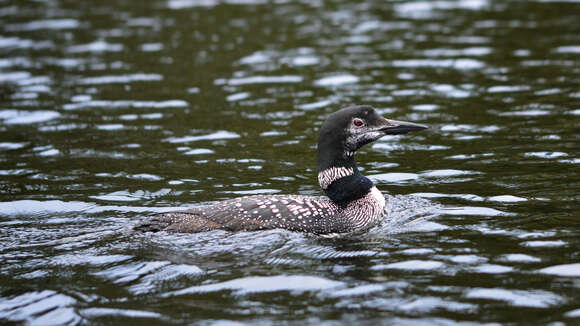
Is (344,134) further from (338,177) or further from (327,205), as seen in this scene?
(327,205)

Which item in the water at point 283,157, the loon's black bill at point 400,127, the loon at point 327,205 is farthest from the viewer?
the loon's black bill at point 400,127

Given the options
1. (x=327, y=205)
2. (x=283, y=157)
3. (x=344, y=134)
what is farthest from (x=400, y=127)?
(x=283, y=157)

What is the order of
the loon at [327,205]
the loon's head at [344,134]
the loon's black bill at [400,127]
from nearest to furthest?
1. the loon at [327,205]
2. the loon's head at [344,134]
3. the loon's black bill at [400,127]

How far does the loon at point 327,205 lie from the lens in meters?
6.86

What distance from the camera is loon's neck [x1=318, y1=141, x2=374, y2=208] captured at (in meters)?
7.44

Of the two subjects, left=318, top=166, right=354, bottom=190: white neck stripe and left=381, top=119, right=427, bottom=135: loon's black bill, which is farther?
left=381, top=119, right=427, bottom=135: loon's black bill

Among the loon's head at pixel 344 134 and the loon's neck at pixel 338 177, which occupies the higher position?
the loon's head at pixel 344 134

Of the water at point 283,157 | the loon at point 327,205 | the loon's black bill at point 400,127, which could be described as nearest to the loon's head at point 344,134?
the loon at point 327,205

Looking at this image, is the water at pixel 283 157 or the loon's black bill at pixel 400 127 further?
the loon's black bill at pixel 400 127

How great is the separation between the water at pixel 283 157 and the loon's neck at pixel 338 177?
47 cm

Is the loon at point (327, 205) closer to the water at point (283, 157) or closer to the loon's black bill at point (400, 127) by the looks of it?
the loon's black bill at point (400, 127)

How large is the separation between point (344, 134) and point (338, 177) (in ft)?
1.39

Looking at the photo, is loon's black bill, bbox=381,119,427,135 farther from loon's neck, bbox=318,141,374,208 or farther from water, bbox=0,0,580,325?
water, bbox=0,0,580,325

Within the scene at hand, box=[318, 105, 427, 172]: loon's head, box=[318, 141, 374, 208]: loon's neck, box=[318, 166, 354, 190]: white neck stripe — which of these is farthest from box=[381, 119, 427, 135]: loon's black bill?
box=[318, 166, 354, 190]: white neck stripe
